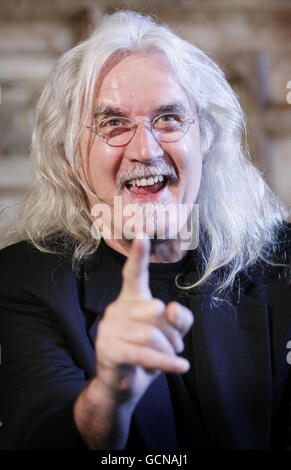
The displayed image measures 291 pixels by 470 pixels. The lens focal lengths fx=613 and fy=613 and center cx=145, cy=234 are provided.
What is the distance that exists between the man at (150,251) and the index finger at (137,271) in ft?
0.75

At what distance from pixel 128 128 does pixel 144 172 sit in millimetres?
92

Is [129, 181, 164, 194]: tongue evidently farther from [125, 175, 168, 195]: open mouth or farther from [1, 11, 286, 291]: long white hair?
[1, 11, 286, 291]: long white hair

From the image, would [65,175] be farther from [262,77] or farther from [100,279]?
[262,77]

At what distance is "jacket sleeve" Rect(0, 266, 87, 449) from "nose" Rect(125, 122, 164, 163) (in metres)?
0.32

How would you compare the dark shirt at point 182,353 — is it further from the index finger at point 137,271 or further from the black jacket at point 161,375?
the index finger at point 137,271

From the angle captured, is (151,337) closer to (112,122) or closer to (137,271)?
(137,271)

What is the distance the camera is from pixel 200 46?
254 centimetres

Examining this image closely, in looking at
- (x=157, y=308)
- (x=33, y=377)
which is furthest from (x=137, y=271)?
(x=33, y=377)

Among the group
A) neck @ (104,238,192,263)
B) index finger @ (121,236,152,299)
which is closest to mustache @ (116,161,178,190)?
neck @ (104,238,192,263)

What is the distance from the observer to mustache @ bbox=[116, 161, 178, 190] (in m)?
1.15

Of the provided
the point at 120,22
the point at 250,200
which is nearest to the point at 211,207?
the point at 250,200

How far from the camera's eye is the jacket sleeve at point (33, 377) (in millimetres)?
868

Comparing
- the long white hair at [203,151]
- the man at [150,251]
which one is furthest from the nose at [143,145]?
the long white hair at [203,151]

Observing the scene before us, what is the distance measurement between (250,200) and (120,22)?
0.48 meters
